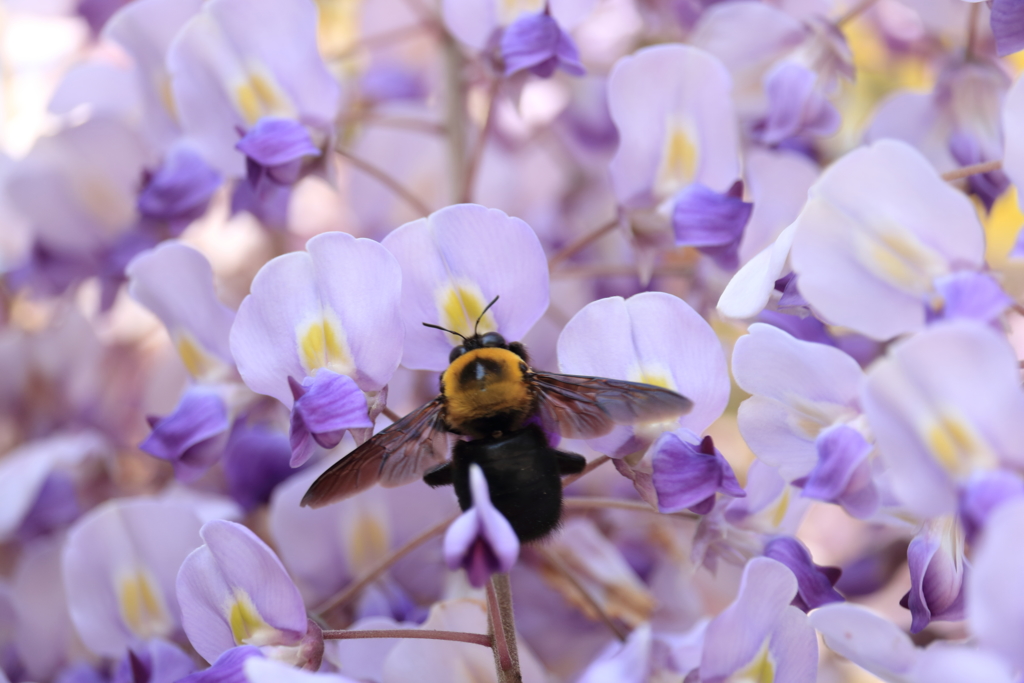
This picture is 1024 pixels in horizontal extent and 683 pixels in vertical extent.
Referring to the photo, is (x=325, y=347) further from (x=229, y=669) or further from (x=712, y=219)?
(x=712, y=219)

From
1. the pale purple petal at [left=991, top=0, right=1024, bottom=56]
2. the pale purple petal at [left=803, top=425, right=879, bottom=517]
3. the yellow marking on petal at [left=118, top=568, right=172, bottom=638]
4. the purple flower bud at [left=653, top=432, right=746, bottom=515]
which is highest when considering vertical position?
the pale purple petal at [left=991, top=0, right=1024, bottom=56]

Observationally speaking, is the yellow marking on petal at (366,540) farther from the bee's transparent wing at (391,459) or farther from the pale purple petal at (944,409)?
the pale purple petal at (944,409)

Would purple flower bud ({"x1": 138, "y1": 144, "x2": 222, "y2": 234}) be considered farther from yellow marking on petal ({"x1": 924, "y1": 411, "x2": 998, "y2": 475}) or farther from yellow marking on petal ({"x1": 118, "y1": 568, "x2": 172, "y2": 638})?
yellow marking on petal ({"x1": 924, "y1": 411, "x2": 998, "y2": 475})

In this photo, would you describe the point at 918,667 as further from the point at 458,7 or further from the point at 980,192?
the point at 458,7

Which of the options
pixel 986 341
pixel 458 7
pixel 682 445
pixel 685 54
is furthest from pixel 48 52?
pixel 986 341

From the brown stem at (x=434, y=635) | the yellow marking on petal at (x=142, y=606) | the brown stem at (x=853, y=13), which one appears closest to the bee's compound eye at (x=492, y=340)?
the brown stem at (x=434, y=635)

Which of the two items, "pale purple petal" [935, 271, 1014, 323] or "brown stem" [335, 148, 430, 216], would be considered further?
"brown stem" [335, 148, 430, 216]

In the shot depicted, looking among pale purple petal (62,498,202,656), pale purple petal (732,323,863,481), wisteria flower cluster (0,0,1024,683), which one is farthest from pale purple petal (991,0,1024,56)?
pale purple petal (62,498,202,656)

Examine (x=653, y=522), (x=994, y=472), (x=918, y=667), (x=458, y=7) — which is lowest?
(x=653, y=522)

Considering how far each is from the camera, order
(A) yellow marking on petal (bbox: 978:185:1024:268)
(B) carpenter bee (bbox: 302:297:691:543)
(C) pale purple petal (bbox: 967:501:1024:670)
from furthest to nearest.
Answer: (A) yellow marking on petal (bbox: 978:185:1024:268), (B) carpenter bee (bbox: 302:297:691:543), (C) pale purple petal (bbox: 967:501:1024:670)
